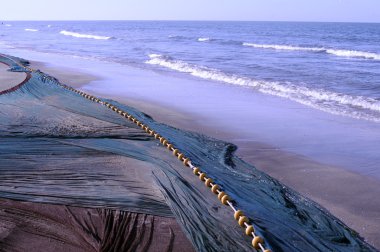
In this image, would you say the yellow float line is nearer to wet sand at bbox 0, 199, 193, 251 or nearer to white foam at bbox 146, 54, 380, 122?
wet sand at bbox 0, 199, 193, 251

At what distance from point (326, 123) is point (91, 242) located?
5.21 metres

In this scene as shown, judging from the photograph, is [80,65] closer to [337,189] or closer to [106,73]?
[106,73]

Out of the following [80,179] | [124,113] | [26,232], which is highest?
[124,113]

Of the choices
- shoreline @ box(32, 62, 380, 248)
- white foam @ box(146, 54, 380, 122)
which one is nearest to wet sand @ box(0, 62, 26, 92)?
shoreline @ box(32, 62, 380, 248)

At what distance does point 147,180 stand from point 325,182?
7.04 ft

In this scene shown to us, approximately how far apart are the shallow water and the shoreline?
36 centimetres

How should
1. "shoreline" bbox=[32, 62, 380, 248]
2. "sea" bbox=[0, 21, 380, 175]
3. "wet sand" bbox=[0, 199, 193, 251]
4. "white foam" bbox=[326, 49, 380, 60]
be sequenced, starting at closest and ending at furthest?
"wet sand" bbox=[0, 199, 193, 251] → "shoreline" bbox=[32, 62, 380, 248] → "sea" bbox=[0, 21, 380, 175] → "white foam" bbox=[326, 49, 380, 60]

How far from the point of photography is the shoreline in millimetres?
3559

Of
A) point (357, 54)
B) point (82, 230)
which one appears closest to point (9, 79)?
point (82, 230)

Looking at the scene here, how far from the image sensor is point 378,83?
452 inches

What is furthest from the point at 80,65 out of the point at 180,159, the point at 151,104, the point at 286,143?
the point at 180,159

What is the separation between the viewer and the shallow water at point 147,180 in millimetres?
2541

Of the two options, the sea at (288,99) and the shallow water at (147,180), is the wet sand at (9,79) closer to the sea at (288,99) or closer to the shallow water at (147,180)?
the sea at (288,99)

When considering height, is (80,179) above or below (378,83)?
below
